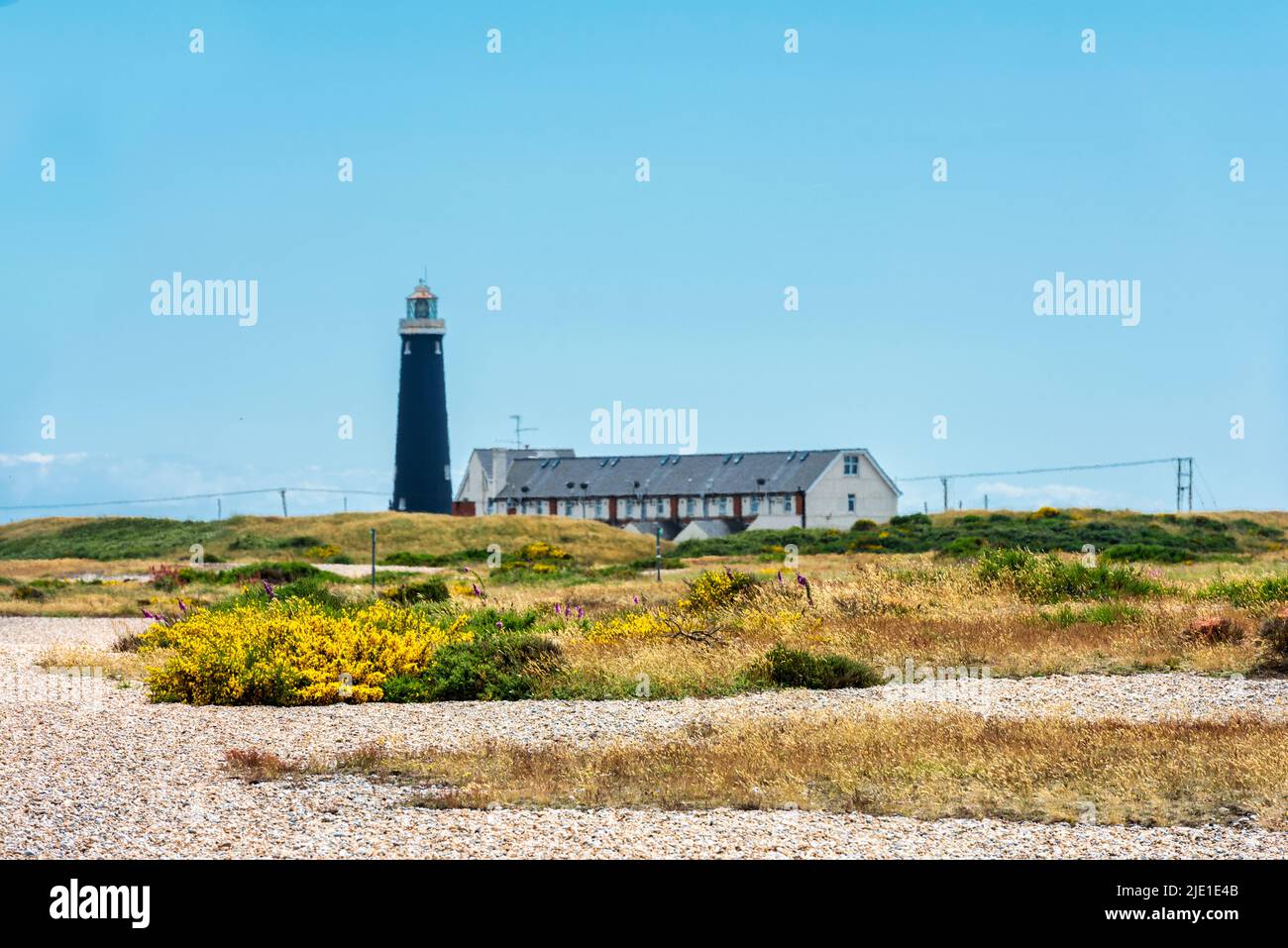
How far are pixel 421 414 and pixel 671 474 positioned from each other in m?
15.5

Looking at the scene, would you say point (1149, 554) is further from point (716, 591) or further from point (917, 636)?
point (917, 636)

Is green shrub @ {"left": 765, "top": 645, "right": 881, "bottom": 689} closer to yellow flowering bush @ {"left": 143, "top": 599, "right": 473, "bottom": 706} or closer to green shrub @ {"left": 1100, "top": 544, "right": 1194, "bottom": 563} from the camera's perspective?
yellow flowering bush @ {"left": 143, "top": 599, "right": 473, "bottom": 706}

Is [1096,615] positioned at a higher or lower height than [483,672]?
higher

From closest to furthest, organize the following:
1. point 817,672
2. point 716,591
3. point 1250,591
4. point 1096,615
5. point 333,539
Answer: point 817,672
point 1096,615
point 1250,591
point 716,591
point 333,539

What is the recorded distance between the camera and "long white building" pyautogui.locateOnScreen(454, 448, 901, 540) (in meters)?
79.2

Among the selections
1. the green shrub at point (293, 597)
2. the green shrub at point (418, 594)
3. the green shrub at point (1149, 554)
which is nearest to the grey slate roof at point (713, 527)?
the green shrub at point (1149, 554)

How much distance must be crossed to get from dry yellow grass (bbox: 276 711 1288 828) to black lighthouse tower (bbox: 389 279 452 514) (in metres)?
66.6

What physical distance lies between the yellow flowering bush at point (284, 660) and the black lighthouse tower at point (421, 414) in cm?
5933

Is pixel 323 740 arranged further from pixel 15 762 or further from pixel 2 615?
pixel 2 615

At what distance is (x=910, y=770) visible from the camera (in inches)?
447

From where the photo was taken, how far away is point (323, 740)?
46.7 ft

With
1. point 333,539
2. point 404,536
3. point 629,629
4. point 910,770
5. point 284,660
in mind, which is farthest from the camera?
point 333,539

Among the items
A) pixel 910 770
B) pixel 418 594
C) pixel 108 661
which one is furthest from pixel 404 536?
pixel 910 770
